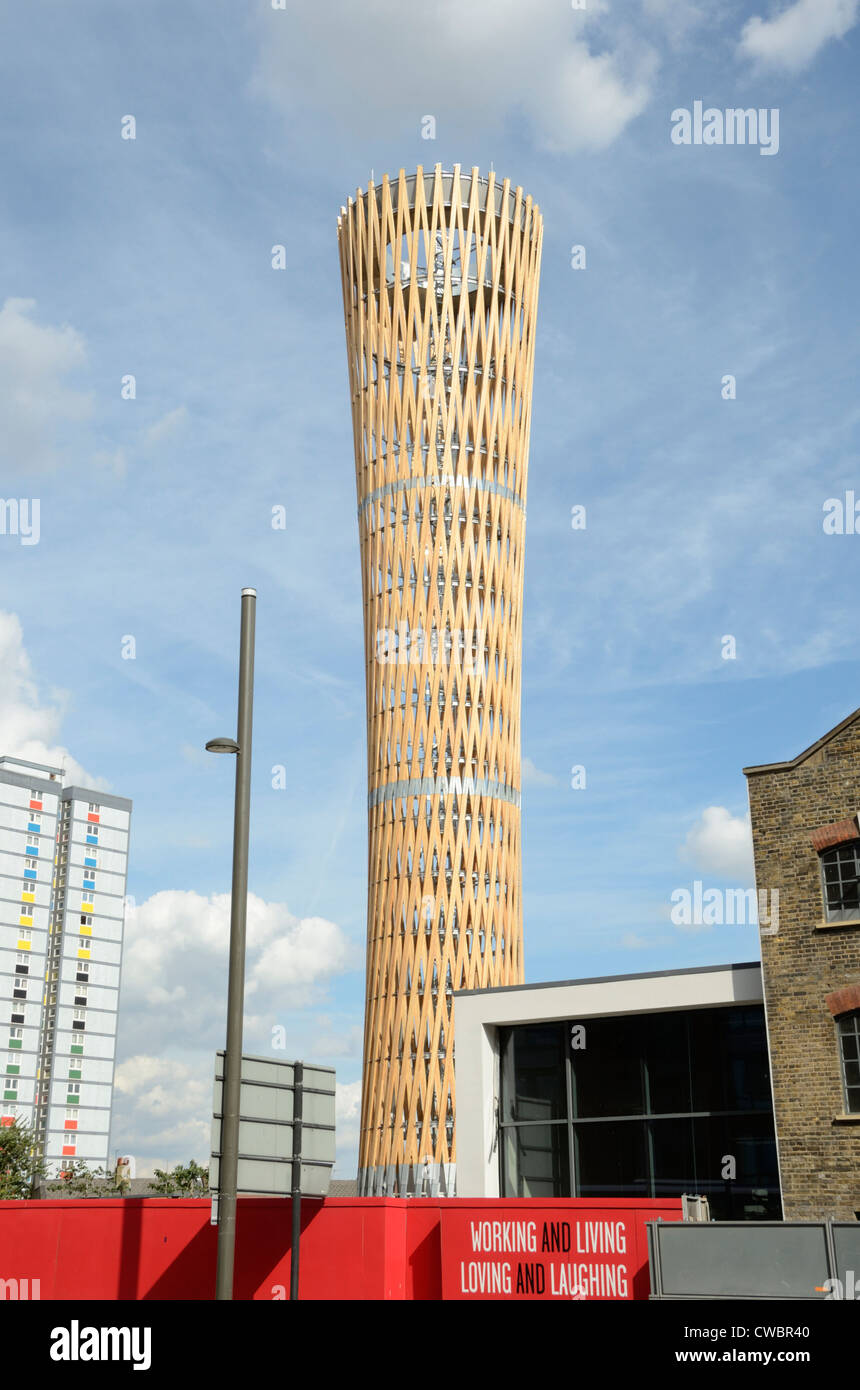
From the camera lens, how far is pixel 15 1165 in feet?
200

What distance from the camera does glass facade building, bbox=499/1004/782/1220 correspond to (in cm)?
2328

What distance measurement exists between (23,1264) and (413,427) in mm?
32143

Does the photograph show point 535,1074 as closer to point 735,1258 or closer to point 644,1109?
point 644,1109

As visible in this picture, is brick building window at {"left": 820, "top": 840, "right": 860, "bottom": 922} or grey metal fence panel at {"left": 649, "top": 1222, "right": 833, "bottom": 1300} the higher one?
brick building window at {"left": 820, "top": 840, "right": 860, "bottom": 922}

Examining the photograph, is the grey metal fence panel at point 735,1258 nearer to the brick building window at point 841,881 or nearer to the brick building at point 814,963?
the brick building at point 814,963

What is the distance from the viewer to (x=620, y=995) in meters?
25.1

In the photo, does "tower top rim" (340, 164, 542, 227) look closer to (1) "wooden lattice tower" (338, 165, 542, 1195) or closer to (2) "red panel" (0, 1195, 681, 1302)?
(1) "wooden lattice tower" (338, 165, 542, 1195)

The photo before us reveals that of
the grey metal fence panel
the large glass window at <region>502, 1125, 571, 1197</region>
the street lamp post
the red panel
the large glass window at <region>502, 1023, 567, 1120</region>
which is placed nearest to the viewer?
the street lamp post

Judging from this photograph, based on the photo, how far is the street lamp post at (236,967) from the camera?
1195cm

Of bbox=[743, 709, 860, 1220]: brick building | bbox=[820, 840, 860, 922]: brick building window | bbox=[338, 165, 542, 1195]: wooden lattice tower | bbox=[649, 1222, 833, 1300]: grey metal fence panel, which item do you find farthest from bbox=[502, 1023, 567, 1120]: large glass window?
bbox=[338, 165, 542, 1195]: wooden lattice tower

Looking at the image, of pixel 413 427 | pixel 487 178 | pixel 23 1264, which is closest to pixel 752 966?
pixel 23 1264

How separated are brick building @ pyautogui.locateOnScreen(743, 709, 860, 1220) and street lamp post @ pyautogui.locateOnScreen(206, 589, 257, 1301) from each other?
11.9m
